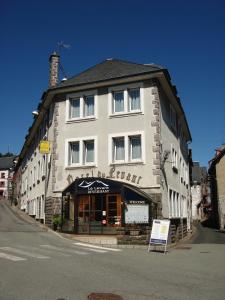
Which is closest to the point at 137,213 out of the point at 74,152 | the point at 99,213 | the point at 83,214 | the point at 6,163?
the point at 99,213

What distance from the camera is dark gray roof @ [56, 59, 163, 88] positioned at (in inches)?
838

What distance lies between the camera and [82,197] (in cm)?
2056

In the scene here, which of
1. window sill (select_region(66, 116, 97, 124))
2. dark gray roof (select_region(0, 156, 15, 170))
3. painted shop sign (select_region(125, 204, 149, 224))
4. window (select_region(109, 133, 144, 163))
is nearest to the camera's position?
painted shop sign (select_region(125, 204, 149, 224))

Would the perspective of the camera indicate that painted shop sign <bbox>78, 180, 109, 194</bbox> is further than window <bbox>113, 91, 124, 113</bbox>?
No

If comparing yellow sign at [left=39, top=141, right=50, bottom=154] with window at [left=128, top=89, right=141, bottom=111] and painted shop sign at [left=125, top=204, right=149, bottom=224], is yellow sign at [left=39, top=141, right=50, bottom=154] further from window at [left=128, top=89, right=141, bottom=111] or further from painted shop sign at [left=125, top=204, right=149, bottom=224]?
painted shop sign at [left=125, top=204, right=149, bottom=224]

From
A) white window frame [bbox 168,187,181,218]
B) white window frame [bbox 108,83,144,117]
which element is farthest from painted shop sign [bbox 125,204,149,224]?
white window frame [bbox 108,83,144,117]

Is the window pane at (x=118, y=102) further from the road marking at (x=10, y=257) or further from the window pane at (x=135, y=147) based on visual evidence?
the road marking at (x=10, y=257)

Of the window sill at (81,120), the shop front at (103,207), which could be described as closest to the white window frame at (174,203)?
the shop front at (103,207)

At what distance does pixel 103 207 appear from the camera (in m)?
19.9

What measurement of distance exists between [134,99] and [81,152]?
429 centimetres

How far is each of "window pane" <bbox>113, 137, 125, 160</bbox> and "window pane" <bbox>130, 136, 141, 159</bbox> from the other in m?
0.53

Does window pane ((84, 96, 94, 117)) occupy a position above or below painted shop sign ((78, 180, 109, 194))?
above

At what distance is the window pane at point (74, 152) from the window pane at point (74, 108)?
175 centimetres

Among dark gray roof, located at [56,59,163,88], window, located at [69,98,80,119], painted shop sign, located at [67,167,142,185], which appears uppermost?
dark gray roof, located at [56,59,163,88]
